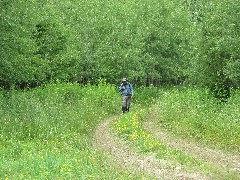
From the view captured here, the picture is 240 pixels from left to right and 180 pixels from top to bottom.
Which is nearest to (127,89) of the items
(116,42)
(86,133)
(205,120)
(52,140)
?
(86,133)

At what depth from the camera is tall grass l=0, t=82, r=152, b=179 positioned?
1053 centimetres

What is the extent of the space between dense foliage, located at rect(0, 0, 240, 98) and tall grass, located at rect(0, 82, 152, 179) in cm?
436

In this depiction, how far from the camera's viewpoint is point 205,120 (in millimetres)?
17594

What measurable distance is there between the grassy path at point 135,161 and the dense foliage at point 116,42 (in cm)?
823

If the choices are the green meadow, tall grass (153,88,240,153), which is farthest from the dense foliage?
the green meadow

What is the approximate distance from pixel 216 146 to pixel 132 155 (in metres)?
3.61

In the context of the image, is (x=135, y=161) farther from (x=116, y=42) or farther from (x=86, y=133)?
(x=116, y=42)

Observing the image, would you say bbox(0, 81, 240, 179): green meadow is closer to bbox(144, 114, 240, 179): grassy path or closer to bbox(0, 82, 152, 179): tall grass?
bbox(0, 82, 152, 179): tall grass

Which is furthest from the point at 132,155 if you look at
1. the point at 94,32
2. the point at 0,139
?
the point at 94,32

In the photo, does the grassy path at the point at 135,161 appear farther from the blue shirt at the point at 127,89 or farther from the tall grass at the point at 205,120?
the blue shirt at the point at 127,89

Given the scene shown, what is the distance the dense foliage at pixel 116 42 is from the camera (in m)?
21.6

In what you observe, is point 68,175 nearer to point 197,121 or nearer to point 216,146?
point 216,146

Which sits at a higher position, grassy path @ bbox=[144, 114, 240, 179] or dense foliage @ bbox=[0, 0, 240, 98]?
dense foliage @ bbox=[0, 0, 240, 98]

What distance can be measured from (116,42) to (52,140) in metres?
22.3
